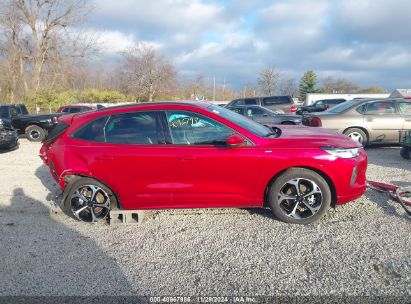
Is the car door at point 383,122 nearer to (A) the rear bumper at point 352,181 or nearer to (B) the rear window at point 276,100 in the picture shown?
(A) the rear bumper at point 352,181

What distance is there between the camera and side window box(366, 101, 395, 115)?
329 inches

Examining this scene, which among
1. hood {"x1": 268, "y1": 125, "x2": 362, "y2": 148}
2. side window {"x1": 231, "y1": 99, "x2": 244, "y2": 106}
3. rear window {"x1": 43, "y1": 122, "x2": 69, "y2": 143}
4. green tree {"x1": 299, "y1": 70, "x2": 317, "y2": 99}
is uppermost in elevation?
green tree {"x1": 299, "y1": 70, "x2": 317, "y2": 99}

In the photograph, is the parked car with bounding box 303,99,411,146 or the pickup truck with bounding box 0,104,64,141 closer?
the parked car with bounding box 303,99,411,146

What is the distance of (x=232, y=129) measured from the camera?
3906 millimetres

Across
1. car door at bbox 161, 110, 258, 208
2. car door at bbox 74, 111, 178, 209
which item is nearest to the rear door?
car door at bbox 161, 110, 258, 208

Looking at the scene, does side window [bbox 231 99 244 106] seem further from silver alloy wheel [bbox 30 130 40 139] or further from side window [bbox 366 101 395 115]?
silver alloy wheel [bbox 30 130 40 139]

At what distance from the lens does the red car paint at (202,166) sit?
3.80 metres

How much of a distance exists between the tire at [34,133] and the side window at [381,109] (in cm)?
1191

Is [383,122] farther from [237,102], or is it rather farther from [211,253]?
[237,102]

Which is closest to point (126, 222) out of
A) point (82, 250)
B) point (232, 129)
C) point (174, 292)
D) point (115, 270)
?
point (82, 250)

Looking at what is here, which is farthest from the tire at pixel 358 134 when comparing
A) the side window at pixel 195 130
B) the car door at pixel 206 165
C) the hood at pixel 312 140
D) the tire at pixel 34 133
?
the tire at pixel 34 133

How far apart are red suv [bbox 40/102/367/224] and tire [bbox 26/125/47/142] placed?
959 cm

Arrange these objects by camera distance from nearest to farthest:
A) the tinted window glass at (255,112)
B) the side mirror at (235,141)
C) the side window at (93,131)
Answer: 1. the side mirror at (235,141)
2. the side window at (93,131)
3. the tinted window glass at (255,112)

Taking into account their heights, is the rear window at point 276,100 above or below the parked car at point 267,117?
above
